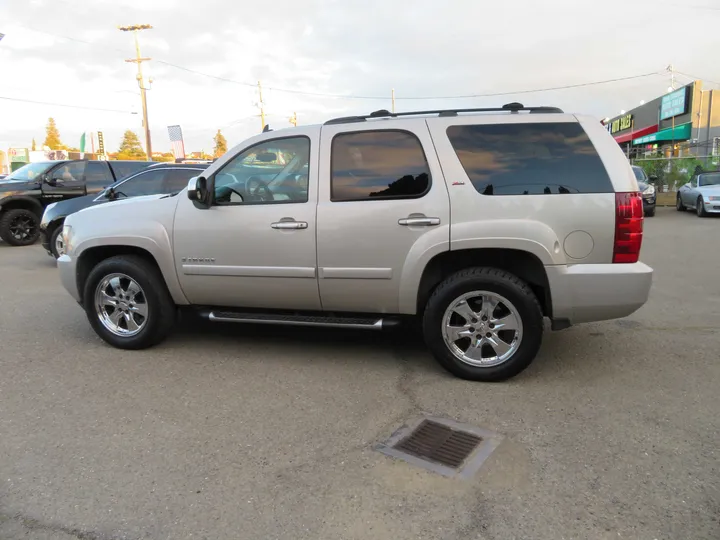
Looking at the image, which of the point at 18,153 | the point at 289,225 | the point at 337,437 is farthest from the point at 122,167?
the point at 18,153

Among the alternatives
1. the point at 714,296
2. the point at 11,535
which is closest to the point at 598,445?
the point at 11,535

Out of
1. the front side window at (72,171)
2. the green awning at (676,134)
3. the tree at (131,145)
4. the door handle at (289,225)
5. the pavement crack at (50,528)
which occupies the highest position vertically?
the tree at (131,145)

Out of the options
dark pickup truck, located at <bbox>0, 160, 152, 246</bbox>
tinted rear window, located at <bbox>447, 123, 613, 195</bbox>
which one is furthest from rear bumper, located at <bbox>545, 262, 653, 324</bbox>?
dark pickup truck, located at <bbox>0, 160, 152, 246</bbox>

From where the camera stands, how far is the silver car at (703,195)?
16312 millimetres

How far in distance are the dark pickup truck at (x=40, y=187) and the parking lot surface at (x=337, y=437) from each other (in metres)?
8.24

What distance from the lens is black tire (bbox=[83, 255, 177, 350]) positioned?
4.89 metres

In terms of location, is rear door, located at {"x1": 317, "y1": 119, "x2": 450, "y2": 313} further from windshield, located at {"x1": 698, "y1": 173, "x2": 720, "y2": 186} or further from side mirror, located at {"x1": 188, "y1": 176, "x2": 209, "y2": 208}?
windshield, located at {"x1": 698, "y1": 173, "x2": 720, "y2": 186}

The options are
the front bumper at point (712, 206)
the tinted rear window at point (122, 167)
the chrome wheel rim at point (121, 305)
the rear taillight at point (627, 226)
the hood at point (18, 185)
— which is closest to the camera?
the rear taillight at point (627, 226)

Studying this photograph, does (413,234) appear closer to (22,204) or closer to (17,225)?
(22,204)

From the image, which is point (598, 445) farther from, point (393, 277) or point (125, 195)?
point (125, 195)

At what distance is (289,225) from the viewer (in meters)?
4.43

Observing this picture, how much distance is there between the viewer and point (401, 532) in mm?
2525

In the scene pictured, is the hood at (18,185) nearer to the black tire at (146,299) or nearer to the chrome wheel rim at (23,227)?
the chrome wheel rim at (23,227)

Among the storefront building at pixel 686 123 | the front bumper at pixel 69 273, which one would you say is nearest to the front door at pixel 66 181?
the front bumper at pixel 69 273
